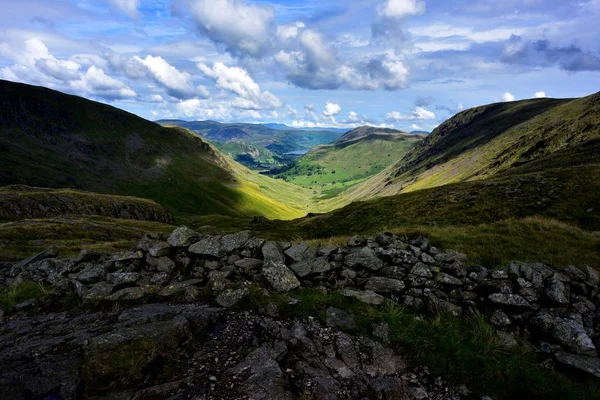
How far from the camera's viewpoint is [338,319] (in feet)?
38.0

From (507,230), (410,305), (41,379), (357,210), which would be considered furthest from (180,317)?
(357,210)

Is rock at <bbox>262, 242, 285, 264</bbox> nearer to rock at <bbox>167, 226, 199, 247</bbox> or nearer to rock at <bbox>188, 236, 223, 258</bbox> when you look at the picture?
rock at <bbox>188, 236, 223, 258</bbox>

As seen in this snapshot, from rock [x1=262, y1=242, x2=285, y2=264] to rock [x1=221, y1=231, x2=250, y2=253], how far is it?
1.16m

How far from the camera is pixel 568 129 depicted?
11762 centimetres

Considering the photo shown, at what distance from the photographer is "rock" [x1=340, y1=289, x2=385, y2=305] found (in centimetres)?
1272

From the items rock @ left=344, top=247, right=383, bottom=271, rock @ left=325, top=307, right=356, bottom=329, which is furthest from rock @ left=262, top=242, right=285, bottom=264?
rock @ left=325, top=307, right=356, bottom=329

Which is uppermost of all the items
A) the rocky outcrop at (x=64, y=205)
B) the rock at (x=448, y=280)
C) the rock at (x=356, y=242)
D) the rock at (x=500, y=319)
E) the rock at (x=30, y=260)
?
the rock at (x=356, y=242)

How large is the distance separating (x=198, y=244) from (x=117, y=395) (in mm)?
8134

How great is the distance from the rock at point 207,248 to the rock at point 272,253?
7.04 feet

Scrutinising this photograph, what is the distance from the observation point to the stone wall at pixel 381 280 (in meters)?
11.8

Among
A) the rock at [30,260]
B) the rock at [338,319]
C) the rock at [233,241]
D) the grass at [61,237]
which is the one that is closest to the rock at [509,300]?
the rock at [338,319]

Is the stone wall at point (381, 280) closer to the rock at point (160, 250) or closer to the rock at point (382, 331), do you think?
the rock at point (160, 250)

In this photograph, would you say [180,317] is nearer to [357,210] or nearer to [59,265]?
[59,265]

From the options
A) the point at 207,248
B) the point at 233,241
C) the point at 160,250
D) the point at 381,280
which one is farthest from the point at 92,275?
the point at 381,280
